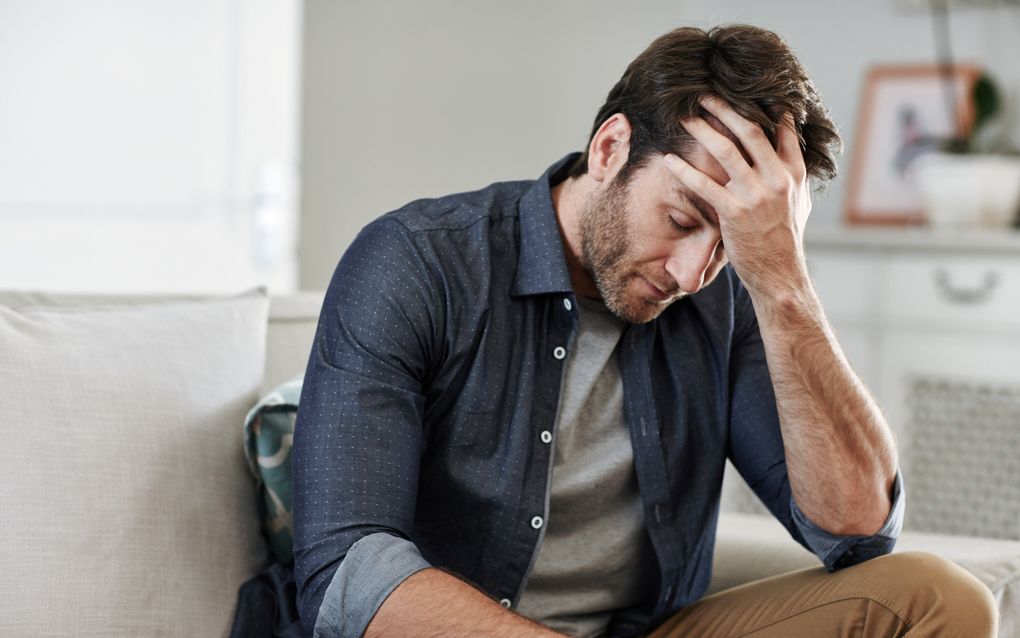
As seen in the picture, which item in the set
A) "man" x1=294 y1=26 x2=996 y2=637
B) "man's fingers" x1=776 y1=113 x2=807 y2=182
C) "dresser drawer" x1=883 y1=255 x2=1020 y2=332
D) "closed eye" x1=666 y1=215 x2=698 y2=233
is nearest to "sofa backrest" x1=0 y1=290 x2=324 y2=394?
"man" x1=294 y1=26 x2=996 y2=637

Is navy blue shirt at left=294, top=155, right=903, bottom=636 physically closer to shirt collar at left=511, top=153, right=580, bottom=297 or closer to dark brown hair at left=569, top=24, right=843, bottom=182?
shirt collar at left=511, top=153, right=580, bottom=297

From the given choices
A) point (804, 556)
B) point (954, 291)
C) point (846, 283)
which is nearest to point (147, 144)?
point (804, 556)

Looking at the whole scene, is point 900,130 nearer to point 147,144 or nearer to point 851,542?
point 147,144


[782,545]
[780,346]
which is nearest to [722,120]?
[780,346]

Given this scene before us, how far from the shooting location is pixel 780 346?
50.8 inches

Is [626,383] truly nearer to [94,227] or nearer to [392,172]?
[94,227]

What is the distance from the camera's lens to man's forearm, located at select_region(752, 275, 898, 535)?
1286mm

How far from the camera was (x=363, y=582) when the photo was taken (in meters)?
1.07

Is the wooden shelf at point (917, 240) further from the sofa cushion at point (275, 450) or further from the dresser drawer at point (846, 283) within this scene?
the sofa cushion at point (275, 450)

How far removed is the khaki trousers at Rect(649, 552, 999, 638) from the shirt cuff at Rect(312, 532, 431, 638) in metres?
0.42

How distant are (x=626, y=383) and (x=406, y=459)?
0.33 metres

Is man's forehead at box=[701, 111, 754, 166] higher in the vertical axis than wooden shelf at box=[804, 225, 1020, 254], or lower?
higher

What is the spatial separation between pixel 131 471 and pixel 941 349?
2.09m

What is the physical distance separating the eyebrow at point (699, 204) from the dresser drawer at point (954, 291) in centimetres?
168
